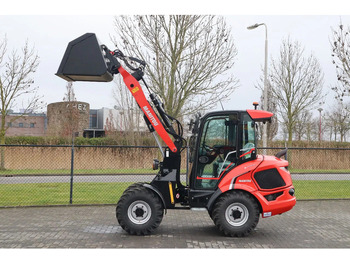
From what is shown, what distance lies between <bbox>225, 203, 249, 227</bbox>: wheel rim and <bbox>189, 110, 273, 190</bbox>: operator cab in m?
0.52

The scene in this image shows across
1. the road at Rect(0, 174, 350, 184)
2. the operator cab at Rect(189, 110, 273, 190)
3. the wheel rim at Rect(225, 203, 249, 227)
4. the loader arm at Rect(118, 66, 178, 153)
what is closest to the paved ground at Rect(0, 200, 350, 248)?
the wheel rim at Rect(225, 203, 249, 227)

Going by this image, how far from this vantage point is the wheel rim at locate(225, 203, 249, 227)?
6.95 meters

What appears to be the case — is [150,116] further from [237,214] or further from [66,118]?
[66,118]

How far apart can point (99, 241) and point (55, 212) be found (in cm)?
326

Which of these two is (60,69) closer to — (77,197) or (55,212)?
(55,212)

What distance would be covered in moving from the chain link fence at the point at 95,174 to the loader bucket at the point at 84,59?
4.78 meters

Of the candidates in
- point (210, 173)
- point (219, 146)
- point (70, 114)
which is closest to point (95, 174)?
point (210, 173)

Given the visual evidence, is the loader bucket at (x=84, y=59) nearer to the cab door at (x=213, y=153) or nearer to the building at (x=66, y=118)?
the cab door at (x=213, y=153)

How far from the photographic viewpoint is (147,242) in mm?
6555

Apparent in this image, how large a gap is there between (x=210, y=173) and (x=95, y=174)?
841cm

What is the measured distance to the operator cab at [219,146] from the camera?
7.18m

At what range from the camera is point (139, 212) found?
702 centimetres

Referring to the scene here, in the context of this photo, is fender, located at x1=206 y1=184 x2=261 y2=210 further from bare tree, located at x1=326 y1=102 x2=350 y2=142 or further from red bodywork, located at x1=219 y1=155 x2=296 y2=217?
bare tree, located at x1=326 y1=102 x2=350 y2=142

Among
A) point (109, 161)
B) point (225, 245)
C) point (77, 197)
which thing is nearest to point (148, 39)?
point (109, 161)
